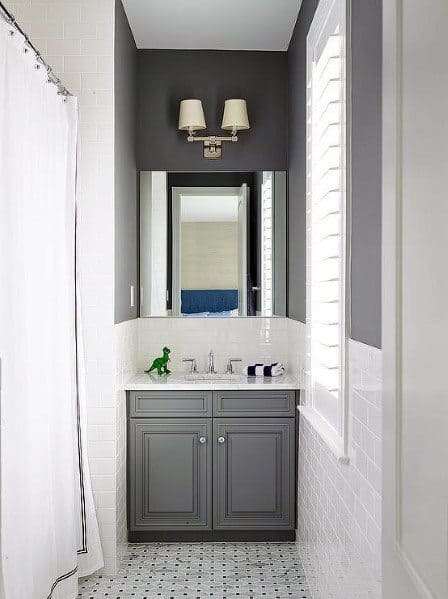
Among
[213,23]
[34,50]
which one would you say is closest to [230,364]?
[213,23]

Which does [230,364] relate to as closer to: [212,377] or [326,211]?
[212,377]

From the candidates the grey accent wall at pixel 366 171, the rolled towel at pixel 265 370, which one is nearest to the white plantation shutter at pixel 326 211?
the grey accent wall at pixel 366 171

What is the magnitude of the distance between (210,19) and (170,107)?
0.65 metres

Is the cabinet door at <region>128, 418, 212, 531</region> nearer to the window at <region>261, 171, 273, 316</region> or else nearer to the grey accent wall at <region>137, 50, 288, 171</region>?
the window at <region>261, 171, 273, 316</region>

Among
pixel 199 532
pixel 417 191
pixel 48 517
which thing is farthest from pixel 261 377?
pixel 417 191

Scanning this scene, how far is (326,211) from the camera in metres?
2.82

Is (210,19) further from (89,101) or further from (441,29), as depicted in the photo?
(441,29)

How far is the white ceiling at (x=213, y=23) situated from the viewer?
3646 mm

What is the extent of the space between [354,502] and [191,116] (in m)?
2.66

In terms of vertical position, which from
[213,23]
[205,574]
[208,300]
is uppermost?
[213,23]

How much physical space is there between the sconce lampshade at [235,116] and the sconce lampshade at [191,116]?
5.5 inches

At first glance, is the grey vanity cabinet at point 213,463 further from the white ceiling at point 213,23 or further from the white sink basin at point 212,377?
the white ceiling at point 213,23

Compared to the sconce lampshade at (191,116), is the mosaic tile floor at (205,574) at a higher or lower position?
lower

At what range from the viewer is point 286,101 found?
4.34 m
